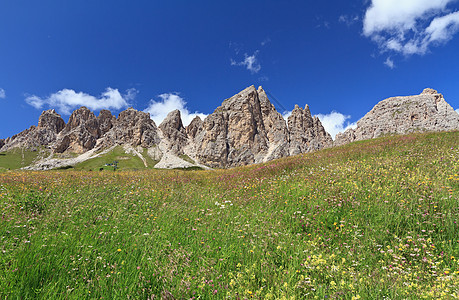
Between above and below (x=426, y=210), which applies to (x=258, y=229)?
below

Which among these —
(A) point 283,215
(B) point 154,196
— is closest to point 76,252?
(B) point 154,196

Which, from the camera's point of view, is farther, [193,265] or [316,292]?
[193,265]

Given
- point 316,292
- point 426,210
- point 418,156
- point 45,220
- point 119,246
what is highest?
point 418,156

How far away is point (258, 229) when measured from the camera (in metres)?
5.66

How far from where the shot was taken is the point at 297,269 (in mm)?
4070

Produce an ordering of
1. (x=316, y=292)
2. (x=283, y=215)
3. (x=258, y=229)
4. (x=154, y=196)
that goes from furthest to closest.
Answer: (x=154, y=196), (x=283, y=215), (x=258, y=229), (x=316, y=292)

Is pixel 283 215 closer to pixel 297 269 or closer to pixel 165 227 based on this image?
pixel 297 269

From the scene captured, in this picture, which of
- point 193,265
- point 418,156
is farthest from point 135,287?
point 418,156

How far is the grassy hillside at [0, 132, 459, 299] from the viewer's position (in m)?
3.23

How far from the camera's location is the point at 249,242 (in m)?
5.08

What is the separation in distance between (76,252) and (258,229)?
421cm

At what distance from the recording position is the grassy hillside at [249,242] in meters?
3.23

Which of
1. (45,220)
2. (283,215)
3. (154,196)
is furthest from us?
(154,196)

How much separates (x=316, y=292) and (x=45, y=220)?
6.35 meters
